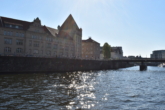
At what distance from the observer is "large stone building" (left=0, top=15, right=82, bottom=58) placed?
7581 cm

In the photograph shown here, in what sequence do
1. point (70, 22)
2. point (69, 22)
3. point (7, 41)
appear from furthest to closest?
1. point (69, 22)
2. point (70, 22)
3. point (7, 41)

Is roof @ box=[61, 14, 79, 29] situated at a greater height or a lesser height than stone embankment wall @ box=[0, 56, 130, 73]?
greater

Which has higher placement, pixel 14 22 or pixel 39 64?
pixel 14 22

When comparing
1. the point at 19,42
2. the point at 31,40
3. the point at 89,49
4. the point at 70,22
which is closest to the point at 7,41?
the point at 19,42

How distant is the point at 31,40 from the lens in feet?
280

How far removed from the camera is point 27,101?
19438 mm

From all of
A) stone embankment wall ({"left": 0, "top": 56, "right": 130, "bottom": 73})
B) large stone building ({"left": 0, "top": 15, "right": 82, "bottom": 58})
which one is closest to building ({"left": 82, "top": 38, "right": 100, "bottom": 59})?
large stone building ({"left": 0, "top": 15, "right": 82, "bottom": 58})

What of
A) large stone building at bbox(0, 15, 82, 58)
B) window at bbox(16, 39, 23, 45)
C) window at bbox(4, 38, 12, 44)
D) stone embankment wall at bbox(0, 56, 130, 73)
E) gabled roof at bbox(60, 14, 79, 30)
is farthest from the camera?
gabled roof at bbox(60, 14, 79, 30)

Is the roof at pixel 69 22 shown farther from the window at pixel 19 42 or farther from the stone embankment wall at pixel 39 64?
the window at pixel 19 42

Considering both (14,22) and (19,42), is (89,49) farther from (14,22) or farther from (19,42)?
(14,22)

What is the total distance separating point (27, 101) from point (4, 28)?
63938mm

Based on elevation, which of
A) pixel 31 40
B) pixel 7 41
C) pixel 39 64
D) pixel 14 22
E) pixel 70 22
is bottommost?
pixel 39 64

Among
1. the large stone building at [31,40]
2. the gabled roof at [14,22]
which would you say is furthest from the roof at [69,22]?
the gabled roof at [14,22]

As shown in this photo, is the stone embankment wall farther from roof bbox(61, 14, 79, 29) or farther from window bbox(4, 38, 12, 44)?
roof bbox(61, 14, 79, 29)
